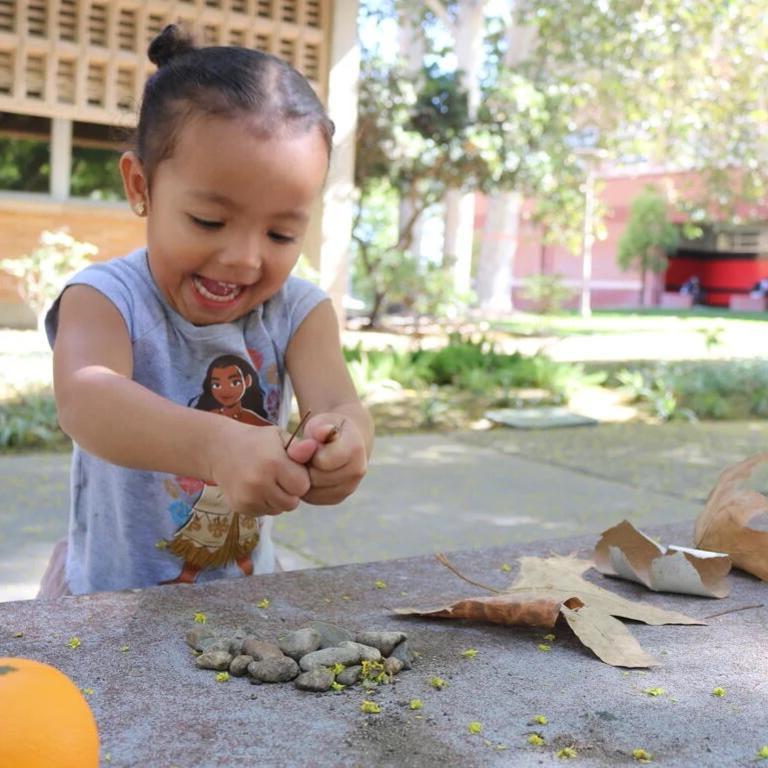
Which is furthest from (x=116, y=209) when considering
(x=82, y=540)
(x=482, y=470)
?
(x=82, y=540)

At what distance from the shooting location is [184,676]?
46.9 inches

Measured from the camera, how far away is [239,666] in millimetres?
1192

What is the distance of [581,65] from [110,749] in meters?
16.4

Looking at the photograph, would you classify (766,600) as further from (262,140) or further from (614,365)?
(614,365)

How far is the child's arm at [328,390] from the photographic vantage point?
51.8 inches

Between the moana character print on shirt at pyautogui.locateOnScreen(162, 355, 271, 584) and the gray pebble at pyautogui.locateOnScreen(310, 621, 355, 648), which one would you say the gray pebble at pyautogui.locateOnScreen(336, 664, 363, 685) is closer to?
the gray pebble at pyautogui.locateOnScreen(310, 621, 355, 648)

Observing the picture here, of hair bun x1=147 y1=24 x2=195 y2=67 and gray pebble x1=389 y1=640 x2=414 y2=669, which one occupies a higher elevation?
hair bun x1=147 y1=24 x2=195 y2=67

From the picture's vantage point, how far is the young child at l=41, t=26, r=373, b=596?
4.46ft

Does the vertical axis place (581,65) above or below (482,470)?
above

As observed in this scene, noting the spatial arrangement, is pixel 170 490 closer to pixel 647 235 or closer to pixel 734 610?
pixel 734 610

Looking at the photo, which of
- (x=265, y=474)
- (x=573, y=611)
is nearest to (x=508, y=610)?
(x=573, y=611)

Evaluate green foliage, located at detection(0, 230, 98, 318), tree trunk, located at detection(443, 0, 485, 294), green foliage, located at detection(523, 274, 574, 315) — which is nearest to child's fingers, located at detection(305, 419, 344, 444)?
green foliage, located at detection(0, 230, 98, 318)

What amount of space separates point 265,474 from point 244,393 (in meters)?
0.79

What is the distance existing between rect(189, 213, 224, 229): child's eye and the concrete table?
0.54 metres
